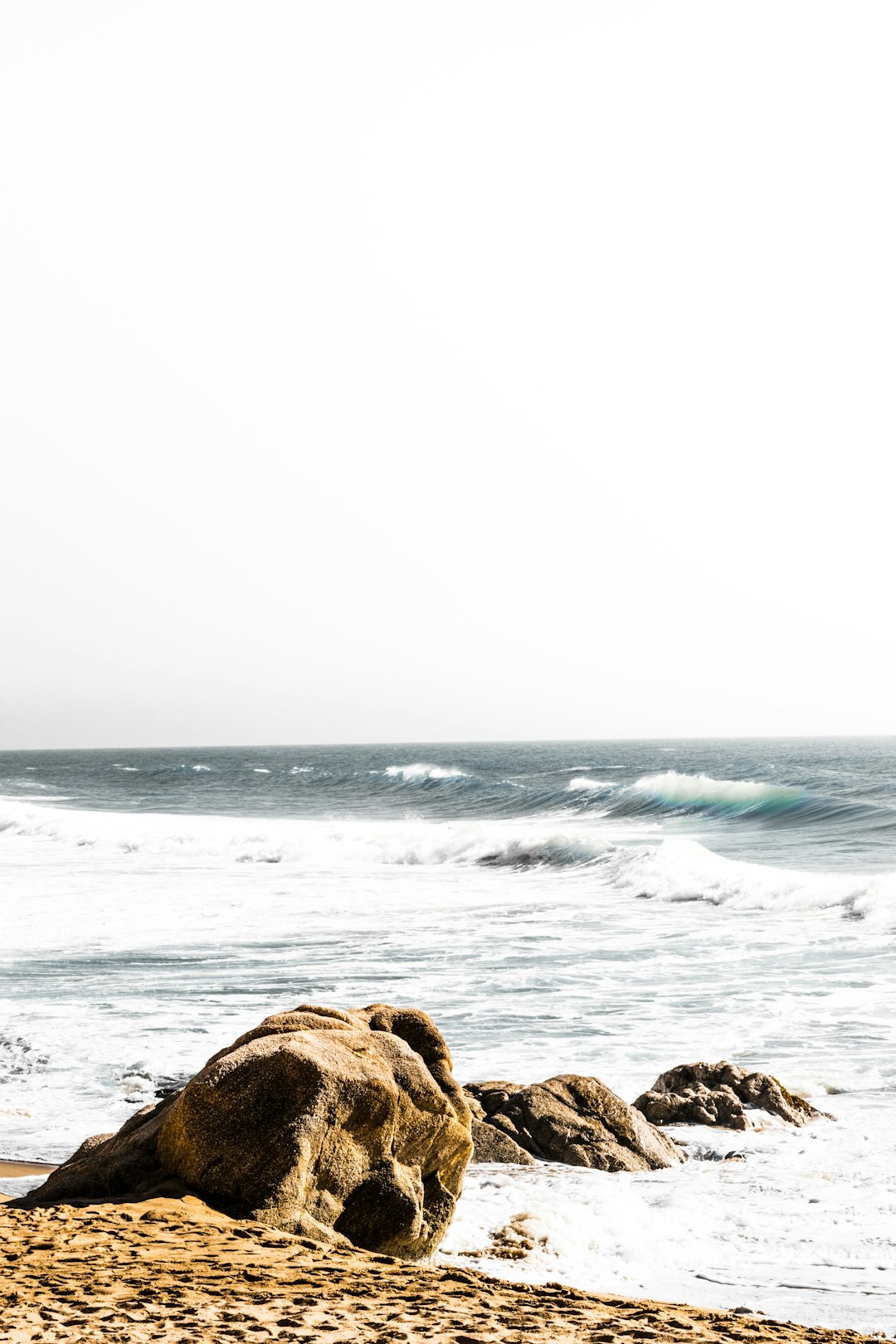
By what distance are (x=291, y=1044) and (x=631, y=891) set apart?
15271 mm

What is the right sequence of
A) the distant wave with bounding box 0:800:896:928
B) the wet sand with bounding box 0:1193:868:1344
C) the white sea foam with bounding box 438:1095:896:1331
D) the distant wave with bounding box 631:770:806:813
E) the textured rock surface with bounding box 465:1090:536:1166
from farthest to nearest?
the distant wave with bounding box 631:770:806:813 → the distant wave with bounding box 0:800:896:928 → the textured rock surface with bounding box 465:1090:536:1166 → the white sea foam with bounding box 438:1095:896:1331 → the wet sand with bounding box 0:1193:868:1344

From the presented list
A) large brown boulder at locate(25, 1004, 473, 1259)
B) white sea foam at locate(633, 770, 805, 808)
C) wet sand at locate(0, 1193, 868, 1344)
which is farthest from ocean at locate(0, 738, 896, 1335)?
white sea foam at locate(633, 770, 805, 808)

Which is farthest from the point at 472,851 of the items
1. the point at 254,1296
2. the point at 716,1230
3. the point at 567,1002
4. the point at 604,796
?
the point at 254,1296

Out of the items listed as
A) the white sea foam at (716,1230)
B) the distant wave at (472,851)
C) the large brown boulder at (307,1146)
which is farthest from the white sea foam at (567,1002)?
the large brown boulder at (307,1146)

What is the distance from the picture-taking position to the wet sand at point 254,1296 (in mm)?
3170

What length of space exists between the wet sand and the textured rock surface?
7.32ft

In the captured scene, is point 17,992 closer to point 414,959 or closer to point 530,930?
point 414,959

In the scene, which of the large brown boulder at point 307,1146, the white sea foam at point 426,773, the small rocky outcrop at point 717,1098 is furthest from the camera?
the white sea foam at point 426,773

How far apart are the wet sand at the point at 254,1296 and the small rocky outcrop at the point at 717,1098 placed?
335 centimetres

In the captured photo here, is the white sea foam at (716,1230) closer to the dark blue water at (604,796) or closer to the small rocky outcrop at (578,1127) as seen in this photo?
the small rocky outcrop at (578,1127)

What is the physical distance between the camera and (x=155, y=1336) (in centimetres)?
304

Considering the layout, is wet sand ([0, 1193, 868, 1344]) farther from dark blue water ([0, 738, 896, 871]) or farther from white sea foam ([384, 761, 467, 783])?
white sea foam ([384, 761, 467, 783])

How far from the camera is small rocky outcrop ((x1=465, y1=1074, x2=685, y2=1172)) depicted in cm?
644

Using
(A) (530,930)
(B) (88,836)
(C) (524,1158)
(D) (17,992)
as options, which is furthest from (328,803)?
(C) (524,1158)
